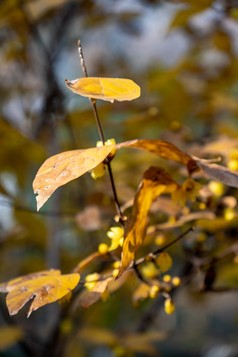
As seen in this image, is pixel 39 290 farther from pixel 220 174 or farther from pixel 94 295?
pixel 220 174

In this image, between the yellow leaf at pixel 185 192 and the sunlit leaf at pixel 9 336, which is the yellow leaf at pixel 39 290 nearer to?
the yellow leaf at pixel 185 192

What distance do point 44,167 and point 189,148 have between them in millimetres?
446

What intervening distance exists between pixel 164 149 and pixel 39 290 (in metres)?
0.24

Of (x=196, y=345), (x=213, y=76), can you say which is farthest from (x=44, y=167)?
(x=196, y=345)

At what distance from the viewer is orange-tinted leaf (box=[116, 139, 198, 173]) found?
50 centimetres

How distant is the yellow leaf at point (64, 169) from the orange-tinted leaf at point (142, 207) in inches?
4.3

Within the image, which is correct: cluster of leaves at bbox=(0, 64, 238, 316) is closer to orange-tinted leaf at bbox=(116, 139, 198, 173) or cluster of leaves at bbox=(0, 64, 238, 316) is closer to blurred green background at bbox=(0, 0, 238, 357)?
orange-tinted leaf at bbox=(116, 139, 198, 173)

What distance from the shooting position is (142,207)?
52 centimetres

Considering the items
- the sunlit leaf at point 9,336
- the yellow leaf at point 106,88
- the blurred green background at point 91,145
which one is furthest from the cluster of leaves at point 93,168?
the sunlit leaf at point 9,336

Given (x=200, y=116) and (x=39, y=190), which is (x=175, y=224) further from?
(x=200, y=116)

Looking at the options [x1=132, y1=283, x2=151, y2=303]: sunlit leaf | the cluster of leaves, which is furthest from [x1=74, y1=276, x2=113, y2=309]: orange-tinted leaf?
[x1=132, y1=283, x2=151, y2=303]: sunlit leaf

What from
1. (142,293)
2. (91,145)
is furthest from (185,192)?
(91,145)

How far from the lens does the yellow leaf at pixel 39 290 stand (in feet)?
1.47

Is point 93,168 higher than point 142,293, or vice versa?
point 93,168
